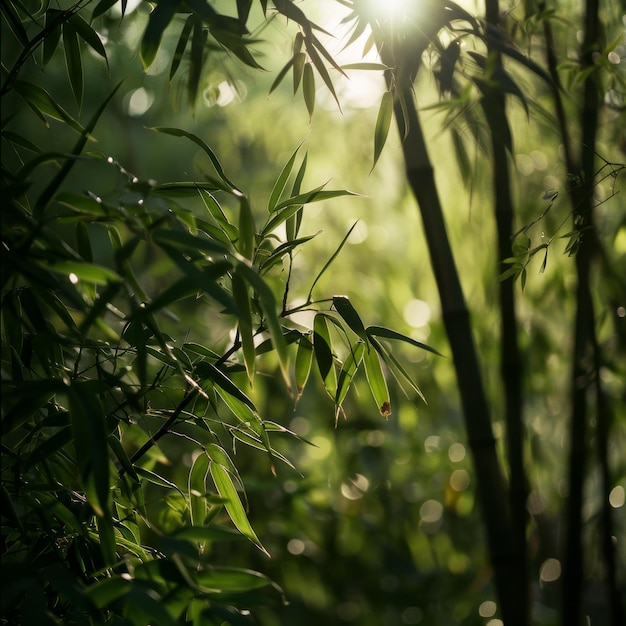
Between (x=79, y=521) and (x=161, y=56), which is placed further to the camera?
(x=161, y=56)

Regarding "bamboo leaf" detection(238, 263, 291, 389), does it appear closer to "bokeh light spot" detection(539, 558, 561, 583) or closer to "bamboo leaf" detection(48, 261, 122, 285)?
"bamboo leaf" detection(48, 261, 122, 285)

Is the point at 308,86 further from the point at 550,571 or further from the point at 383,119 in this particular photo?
the point at 550,571

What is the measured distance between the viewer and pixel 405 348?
77.6 inches

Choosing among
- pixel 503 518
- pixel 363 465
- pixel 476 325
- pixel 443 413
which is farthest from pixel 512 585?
pixel 443 413

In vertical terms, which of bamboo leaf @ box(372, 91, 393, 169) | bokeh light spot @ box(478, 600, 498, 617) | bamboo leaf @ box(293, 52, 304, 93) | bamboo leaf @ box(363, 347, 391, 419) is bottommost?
bokeh light spot @ box(478, 600, 498, 617)

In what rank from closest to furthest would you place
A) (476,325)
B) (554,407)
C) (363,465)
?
(476,325)
(363,465)
(554,407)

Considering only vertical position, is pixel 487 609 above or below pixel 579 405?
below

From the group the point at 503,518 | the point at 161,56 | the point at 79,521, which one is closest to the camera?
the point at 79,521

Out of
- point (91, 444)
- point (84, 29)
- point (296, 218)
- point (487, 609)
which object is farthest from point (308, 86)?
point (487, 609)

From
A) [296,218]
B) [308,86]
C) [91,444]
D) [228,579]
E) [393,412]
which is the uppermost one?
[308,86]

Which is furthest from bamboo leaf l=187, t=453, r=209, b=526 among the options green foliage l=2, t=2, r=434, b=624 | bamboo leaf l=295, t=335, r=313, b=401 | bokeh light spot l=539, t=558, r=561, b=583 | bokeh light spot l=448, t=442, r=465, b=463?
bokeh light spot l=539, t=558, r=561, b=583

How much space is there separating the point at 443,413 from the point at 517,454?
98 cm

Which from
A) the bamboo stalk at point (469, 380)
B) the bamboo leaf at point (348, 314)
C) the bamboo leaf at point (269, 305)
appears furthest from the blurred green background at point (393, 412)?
the bamboo leaf at point (269, 305)

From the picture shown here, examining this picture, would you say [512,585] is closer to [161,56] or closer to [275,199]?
[275,199]
